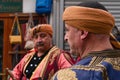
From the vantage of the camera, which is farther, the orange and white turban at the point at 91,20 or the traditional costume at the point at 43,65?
the traditional costume at the point at 43,65

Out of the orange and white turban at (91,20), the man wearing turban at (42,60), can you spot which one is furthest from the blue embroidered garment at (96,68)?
the man wearing turban at (42,60)

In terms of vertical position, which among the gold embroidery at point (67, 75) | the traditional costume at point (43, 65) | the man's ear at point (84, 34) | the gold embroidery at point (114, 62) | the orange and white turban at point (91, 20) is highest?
the orange and white turban at point (91, 20)

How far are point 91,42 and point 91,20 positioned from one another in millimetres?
106

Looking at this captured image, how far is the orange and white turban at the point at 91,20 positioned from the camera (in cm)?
203

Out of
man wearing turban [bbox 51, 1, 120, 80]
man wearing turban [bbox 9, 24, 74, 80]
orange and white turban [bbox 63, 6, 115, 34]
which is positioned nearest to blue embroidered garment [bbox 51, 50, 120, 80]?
man wearing turban [bbox 51, 1, 120, 80]

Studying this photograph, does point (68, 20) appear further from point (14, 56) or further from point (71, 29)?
point (14, 56)

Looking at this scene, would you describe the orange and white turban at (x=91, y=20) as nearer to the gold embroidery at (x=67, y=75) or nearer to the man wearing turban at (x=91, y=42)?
the man wearing turban at (x=91, y=42)

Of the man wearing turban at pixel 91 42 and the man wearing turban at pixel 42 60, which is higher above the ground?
the man wearing turban at pixel 91 42

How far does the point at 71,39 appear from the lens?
6.91 ft

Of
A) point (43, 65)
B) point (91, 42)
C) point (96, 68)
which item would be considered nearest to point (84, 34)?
point (91, 42)

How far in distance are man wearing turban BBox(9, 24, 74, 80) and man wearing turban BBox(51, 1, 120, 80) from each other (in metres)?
2.23

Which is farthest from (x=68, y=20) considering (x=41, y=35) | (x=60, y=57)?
(x=41, y=35)

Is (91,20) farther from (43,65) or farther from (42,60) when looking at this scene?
(42,60)

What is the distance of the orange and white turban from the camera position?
2.03 meters
